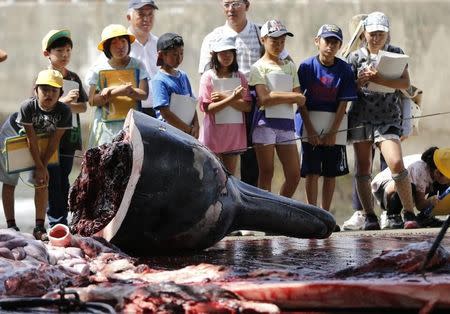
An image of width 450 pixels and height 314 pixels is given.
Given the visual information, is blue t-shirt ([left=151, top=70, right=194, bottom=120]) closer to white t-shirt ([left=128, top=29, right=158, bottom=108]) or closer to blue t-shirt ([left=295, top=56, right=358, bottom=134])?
white t-shirt ([left=128, top=29, right=158, bottom=108])

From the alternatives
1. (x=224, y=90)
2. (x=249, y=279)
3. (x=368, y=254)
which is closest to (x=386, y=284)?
(x=249, y=279)

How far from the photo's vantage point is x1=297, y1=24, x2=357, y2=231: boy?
14.3 m

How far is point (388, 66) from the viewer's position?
1445 cm

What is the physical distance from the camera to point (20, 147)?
13.5 m

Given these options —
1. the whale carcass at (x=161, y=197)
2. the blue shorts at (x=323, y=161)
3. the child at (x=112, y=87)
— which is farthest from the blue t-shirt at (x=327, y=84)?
the whale carcass at (x=161, y=197)

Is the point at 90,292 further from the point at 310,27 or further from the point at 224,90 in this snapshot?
the point at 310,27

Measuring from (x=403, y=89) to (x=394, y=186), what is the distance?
1102 mm

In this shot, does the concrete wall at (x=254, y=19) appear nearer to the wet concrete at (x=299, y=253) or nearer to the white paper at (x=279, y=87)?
the white paper at (x=279, y=87)

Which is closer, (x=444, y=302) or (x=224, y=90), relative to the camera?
(x=444, y=302)

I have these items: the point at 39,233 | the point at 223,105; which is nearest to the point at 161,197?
the point at 39,233

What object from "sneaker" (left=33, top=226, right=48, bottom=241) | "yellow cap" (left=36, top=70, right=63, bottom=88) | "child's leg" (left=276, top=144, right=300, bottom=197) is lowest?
"sneaker" (left=33, top=226, right=48, bottom=241)

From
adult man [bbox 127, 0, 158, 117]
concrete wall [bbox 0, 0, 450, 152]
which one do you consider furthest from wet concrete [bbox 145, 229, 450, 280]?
concrete wall [bbox 0, 0, 450, 152]

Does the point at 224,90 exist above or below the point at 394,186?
above

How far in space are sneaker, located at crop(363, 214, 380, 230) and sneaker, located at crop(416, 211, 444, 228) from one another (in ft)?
1.59
